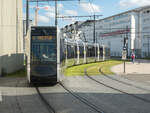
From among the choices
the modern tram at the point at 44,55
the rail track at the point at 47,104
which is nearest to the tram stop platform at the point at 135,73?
the modern tram at the point at 44,55

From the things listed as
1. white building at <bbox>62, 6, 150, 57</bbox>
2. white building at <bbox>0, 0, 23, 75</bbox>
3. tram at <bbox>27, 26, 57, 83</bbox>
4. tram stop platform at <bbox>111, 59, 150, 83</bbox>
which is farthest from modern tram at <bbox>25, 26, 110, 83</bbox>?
white building at <bbox>62, 6, 150, 57</bbox>

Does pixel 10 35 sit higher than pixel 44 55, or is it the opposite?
pixel 10 35

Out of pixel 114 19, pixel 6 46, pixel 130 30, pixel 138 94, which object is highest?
pixel 114 19

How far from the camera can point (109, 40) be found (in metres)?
89.6

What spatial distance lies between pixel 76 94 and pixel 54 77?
5.83 ft

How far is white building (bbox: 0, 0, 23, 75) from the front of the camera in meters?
14.6

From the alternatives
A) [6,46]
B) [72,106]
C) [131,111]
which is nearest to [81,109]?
[72,106]

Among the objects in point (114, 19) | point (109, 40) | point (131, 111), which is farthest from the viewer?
point (109, 40)

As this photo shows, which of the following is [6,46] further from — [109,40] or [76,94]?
[109,40]

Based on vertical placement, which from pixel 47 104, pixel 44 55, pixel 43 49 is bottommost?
pixel 47 104

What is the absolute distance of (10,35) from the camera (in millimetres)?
16328

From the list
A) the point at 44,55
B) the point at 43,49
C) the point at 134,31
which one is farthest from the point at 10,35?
the point at 134,31

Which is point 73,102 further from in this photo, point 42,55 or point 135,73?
point 135,73

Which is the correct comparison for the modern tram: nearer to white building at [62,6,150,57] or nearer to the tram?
the tram
